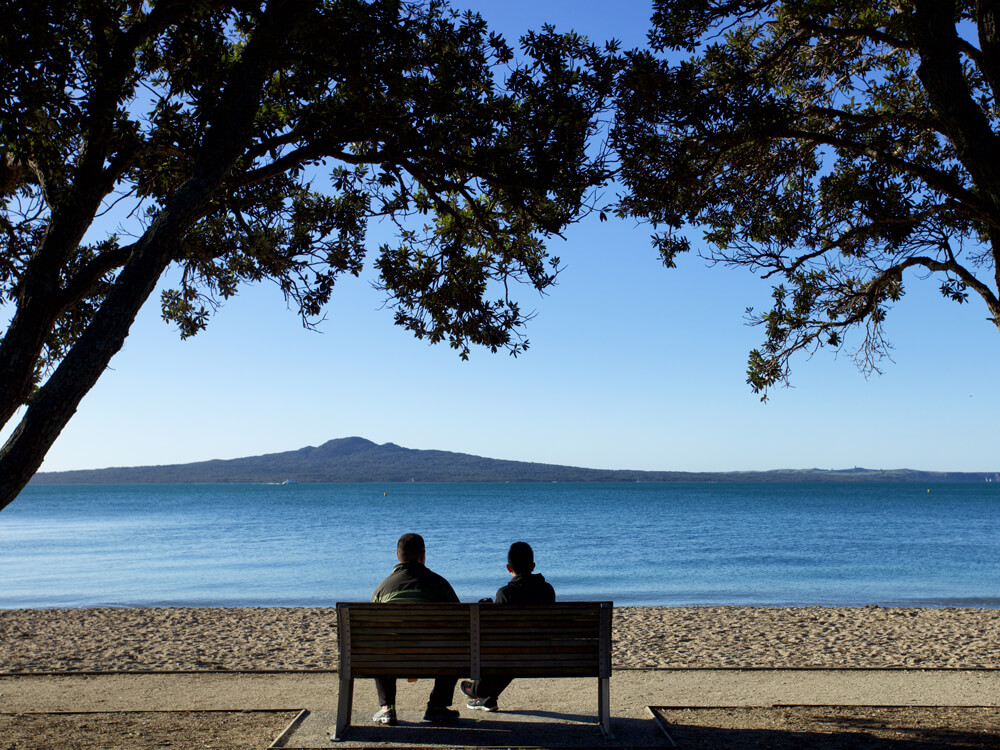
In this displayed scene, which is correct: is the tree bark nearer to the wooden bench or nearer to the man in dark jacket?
the wooden bench

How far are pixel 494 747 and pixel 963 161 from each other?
5.00 m

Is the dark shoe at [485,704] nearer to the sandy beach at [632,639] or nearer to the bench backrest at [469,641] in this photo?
the bench backrest at [469,641]

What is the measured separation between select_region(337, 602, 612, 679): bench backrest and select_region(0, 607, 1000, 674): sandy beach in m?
2.62

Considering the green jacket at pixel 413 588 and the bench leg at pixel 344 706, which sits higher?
the green jacket at pixel 413 588

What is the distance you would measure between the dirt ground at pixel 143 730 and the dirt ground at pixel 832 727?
260cm

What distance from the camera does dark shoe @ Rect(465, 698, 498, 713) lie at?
227 inches

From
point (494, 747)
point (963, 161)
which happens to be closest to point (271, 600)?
point (494, 747)

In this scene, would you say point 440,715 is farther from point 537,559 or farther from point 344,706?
point 537,559

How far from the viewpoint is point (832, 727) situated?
17.4ft

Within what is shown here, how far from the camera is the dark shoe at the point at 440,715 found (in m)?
5.39

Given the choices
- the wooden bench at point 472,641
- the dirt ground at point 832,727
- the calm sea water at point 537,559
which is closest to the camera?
the dirt ground at point 832,727

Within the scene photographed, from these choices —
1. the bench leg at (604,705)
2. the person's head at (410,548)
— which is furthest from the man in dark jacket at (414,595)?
the bench leg at (604,705)

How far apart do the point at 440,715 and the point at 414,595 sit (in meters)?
0.78

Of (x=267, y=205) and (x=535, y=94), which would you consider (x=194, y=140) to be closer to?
(x=267, y=205)
